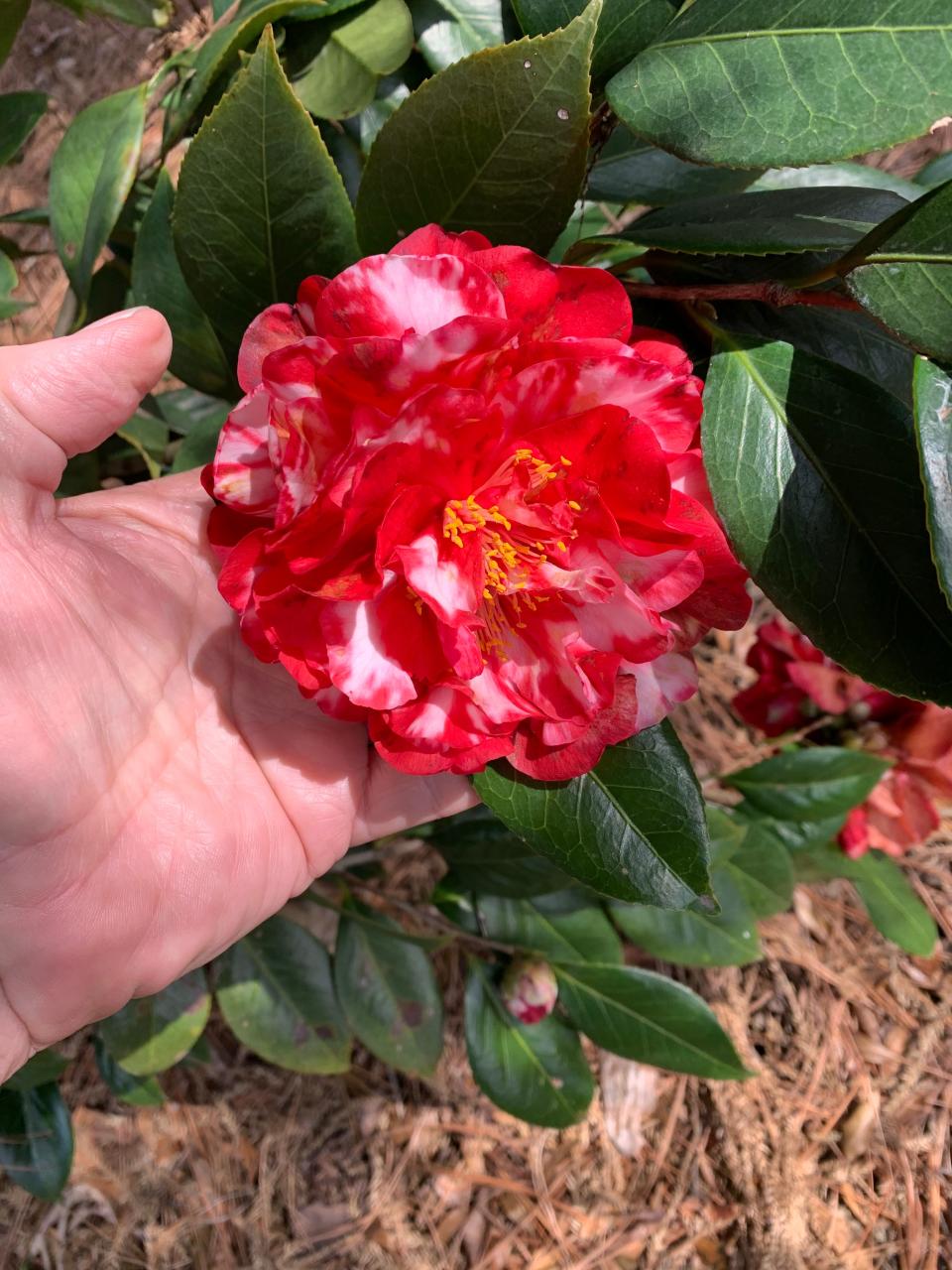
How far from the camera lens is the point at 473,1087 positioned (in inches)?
65.5

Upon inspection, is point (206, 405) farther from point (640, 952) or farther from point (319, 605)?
point (640, 952)

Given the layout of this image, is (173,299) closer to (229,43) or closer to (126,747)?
(229,43)

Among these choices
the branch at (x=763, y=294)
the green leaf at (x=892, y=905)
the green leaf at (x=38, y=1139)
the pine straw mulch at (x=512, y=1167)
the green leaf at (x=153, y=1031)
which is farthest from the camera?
the pine straw mulch at (x=512, y=1167)

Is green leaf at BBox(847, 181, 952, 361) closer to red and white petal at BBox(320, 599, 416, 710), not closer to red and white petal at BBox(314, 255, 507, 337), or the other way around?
red and white petal at BBox(314, 255, 507, 337)

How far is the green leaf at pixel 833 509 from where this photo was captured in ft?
1.99

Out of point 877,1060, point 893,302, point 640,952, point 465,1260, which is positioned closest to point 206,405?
point 893,302

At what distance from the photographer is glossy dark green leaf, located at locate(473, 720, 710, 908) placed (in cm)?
65

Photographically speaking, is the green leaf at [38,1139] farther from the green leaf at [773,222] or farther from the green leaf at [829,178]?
the green leaf at [829,178]

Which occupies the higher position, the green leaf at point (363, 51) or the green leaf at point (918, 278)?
the green leaf at point (363, 51)

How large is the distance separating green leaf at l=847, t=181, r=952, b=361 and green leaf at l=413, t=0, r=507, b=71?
410 mm

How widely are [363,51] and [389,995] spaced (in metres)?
1.10

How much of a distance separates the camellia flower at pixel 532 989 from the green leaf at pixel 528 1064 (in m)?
0.05

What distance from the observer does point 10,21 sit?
83 cm

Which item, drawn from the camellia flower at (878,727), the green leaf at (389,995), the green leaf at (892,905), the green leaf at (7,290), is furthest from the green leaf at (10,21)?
the green leaf at (892,905)
